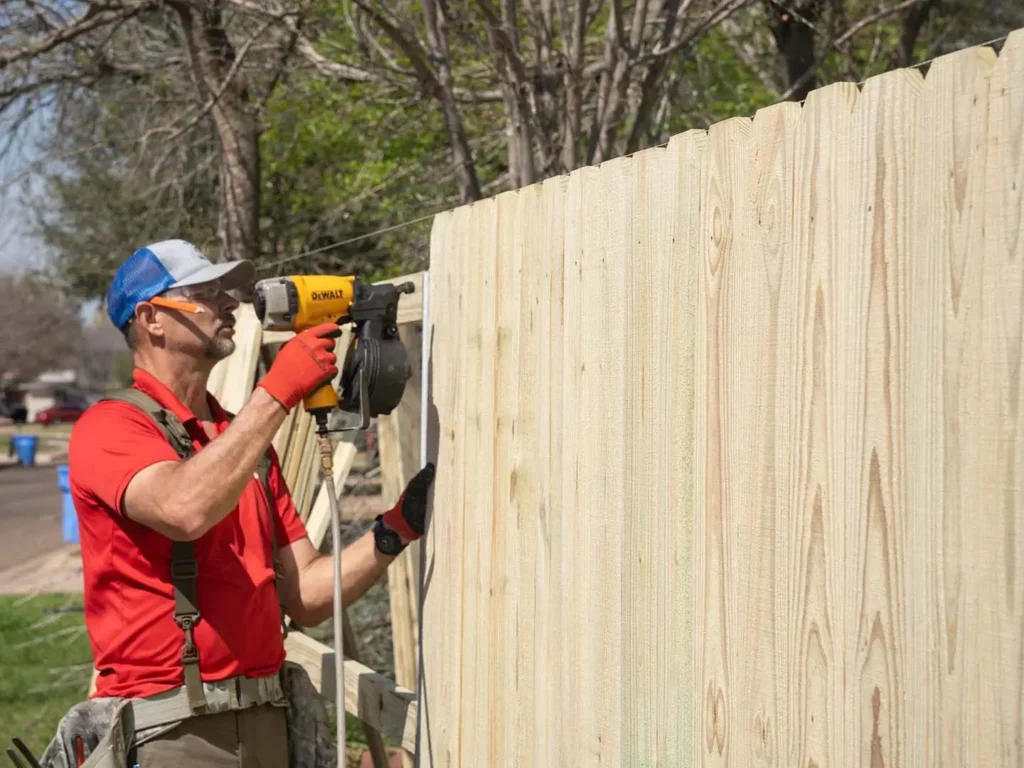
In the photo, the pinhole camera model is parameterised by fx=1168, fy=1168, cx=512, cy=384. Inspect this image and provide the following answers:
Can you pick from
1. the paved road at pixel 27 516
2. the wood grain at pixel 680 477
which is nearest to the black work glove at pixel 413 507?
the wood grain at pixel 680 477

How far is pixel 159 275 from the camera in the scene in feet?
11.7

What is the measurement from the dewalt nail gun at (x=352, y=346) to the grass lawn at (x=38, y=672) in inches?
166

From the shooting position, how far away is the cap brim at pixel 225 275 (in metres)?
3.58

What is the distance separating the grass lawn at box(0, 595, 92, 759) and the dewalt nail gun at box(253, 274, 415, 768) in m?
4.23

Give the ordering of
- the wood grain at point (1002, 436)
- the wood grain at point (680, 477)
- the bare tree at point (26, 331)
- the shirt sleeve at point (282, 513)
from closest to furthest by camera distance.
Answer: the wood grain at point (1002, 436) < the wood grain at point (680, 477) < the shirt sleeve at point (282, 513) < the bare tree at point (26, 331)

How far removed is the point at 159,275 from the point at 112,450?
65 cm

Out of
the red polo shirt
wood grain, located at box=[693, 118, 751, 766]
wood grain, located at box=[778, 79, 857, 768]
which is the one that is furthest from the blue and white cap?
wood grain, located at box=[778, 79, 857, 768]

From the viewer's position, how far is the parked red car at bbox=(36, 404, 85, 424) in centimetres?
6481

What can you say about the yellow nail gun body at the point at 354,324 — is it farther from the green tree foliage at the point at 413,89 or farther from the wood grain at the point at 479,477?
the green tree foliage at the point at 413,89

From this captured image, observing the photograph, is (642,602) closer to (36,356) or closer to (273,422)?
(273,422)

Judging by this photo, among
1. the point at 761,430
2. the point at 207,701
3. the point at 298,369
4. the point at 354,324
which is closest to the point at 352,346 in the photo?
the point at 354,324

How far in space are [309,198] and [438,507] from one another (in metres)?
10.2

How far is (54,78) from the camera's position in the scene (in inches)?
310

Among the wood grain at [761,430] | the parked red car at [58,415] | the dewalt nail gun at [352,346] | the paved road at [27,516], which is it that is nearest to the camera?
the wood grain at [761,430]
